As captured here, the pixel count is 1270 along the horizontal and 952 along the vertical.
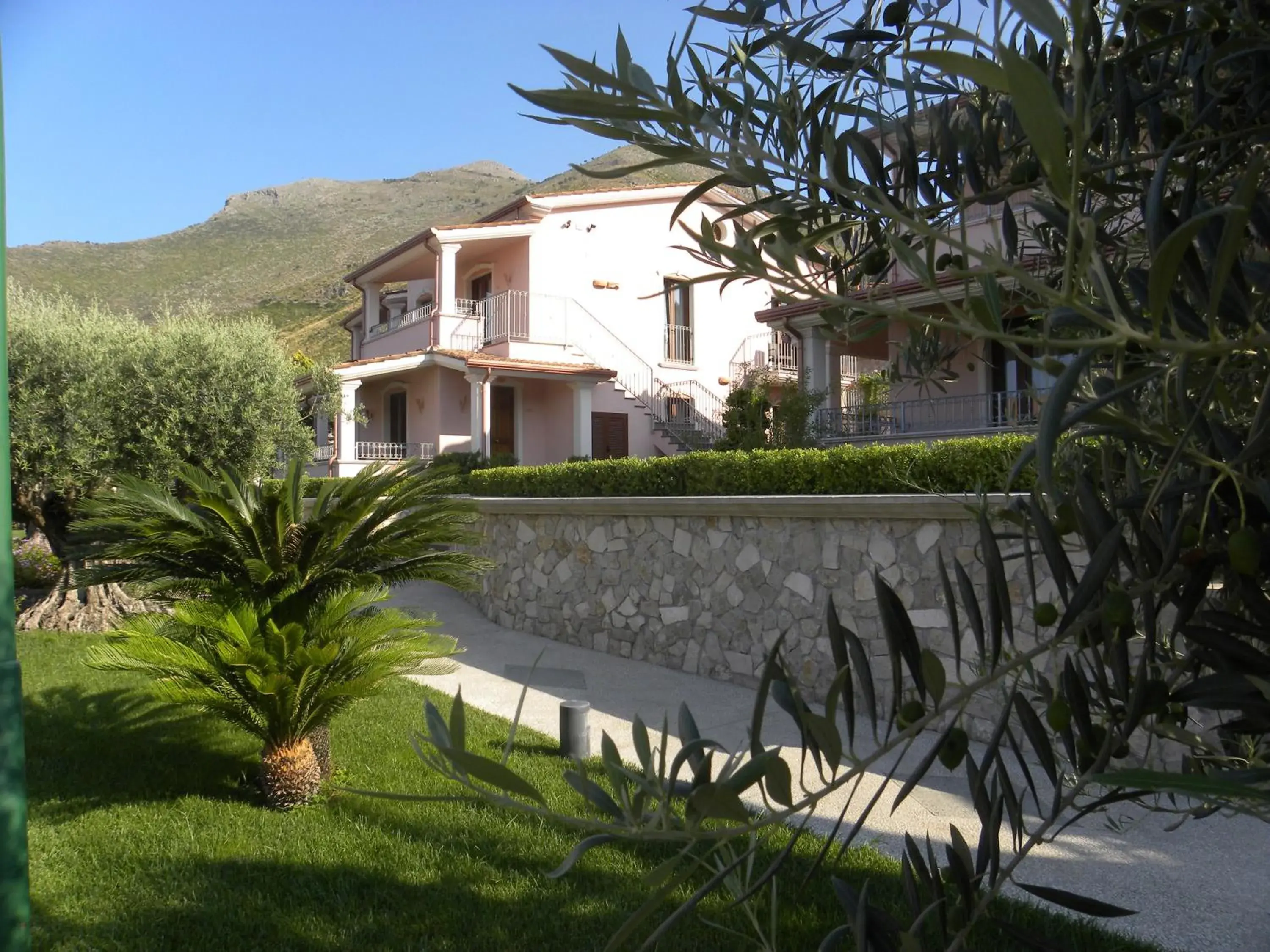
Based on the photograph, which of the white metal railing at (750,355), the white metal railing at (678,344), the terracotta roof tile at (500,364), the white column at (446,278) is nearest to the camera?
the terracotta roof tile at (500,364)

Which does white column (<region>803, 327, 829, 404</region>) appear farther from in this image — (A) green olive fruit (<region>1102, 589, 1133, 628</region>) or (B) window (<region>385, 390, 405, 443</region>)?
(A) green olive fruit (<region>1102, 589, 1133, 628</region>)

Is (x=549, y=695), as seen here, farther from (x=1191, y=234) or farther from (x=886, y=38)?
(x=1191, y=234)

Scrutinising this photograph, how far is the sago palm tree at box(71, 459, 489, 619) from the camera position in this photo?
561cm

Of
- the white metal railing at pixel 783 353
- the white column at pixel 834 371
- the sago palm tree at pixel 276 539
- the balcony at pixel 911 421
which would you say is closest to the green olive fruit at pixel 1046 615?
the sago palm tree at pixel 276 539

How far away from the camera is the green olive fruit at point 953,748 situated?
1014 mm

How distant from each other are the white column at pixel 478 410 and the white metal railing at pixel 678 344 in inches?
200

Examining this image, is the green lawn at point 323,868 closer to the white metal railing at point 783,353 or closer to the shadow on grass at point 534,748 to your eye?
the shadow on grass at point 534,748

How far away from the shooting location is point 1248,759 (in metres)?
1.30

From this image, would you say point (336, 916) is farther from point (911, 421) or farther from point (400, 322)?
point (400, 322)

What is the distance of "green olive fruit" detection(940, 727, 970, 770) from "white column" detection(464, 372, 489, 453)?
18.3 m

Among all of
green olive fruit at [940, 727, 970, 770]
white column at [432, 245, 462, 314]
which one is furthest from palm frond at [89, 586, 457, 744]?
white column at [432, 245, 462, 314]

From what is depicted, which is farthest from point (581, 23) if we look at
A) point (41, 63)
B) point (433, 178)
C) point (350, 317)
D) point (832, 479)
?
point (433, 178)

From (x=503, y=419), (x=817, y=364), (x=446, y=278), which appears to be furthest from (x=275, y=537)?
(x=503, y=419)

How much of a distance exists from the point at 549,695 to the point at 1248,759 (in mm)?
7415
